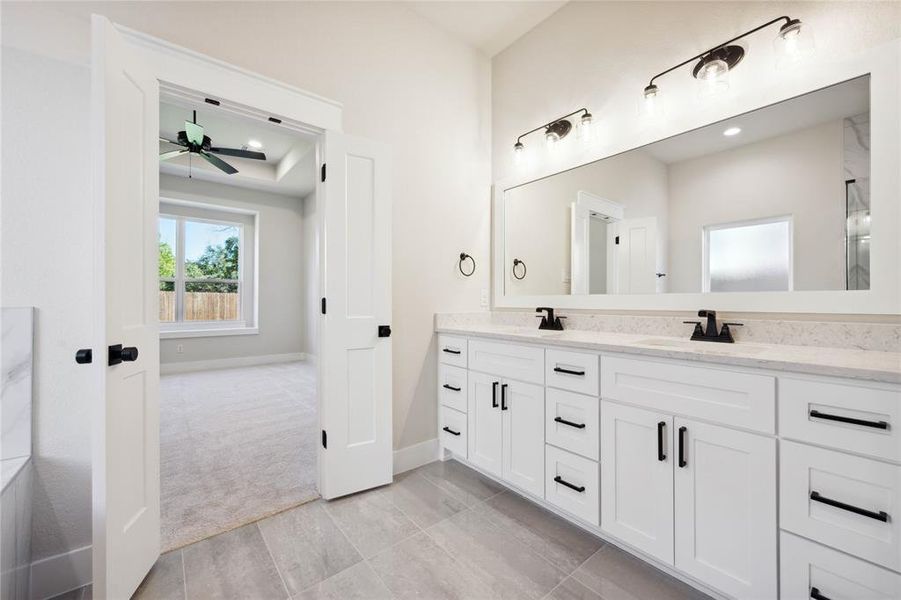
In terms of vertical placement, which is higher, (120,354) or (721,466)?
(120,354)

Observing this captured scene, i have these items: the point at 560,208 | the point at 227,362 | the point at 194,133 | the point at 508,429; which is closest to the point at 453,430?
the point at 508,429

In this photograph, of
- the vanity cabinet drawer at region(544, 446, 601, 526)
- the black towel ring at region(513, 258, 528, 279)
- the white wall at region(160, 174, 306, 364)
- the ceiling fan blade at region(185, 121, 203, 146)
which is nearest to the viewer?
the vanity cabinet drawer at region(544, 446, 601, 526)

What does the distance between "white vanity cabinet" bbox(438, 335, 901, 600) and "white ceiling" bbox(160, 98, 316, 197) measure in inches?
148

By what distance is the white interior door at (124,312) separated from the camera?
1197mm

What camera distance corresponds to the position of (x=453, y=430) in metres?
2.44

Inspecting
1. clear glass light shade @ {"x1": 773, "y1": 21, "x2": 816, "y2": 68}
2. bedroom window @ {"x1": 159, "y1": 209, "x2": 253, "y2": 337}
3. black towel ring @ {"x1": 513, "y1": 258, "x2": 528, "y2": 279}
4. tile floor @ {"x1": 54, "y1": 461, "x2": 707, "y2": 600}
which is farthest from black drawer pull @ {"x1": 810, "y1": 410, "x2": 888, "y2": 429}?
bedroom window @ {"x1": 159, "y1": 209, "x2": 253, "y2": 337}

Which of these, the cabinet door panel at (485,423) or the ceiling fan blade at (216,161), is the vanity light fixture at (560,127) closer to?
the cabinet door panel at (485,423)

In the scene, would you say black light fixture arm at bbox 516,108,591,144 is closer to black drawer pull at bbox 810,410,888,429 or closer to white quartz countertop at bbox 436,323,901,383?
white quartz countertop at bbox 436,323,901,383

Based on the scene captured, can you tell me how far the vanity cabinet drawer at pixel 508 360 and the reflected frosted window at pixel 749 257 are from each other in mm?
920

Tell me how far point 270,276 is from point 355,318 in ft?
16.7

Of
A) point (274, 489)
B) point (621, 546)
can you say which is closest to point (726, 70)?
point (621, 546)

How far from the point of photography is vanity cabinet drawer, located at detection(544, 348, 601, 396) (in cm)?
165

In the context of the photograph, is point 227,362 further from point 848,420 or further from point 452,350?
point 848,420

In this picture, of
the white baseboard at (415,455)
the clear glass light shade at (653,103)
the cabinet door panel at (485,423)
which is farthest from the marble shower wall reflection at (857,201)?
the white baseboard at (415,455)
